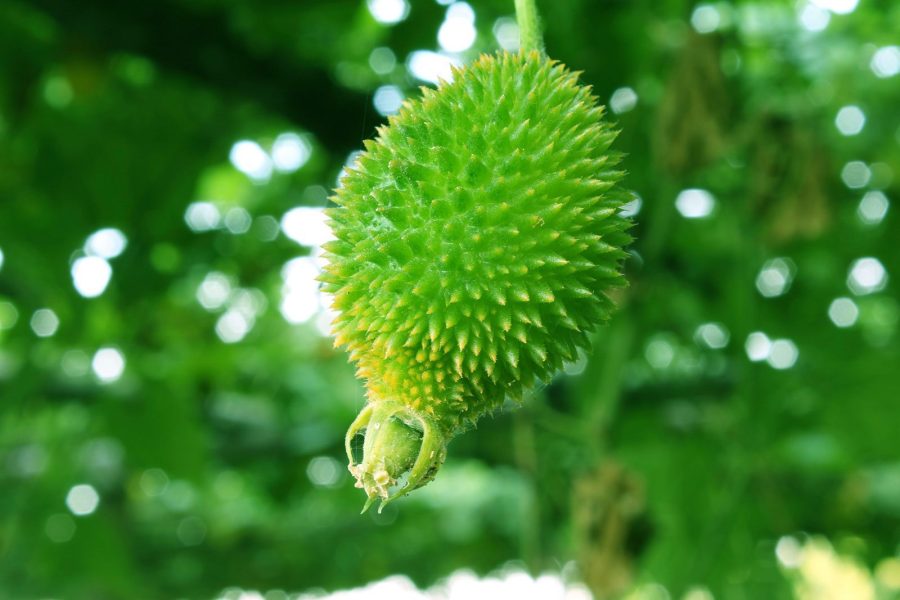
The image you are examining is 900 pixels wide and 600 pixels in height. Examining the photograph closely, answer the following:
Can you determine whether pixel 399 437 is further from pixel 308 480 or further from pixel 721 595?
pixel 308 480

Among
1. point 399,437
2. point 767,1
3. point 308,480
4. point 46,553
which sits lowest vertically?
point 399,437

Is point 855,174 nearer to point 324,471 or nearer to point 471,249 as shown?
point 324,471

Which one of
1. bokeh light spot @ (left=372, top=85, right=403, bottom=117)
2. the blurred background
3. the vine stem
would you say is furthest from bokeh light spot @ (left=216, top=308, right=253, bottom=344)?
the vine stem

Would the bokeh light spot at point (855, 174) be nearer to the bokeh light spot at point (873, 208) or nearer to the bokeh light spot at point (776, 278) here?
the bokeh light spot at point (873, 208)

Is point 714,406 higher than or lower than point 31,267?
lower

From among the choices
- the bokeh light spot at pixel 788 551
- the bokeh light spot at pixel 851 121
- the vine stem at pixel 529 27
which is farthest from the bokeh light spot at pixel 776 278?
the vine stem at pixel 529 27

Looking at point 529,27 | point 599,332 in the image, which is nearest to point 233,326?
point 599,332

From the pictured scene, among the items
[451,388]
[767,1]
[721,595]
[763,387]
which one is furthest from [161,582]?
[451,388]

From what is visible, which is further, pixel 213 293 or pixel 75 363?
pixel 213 293
